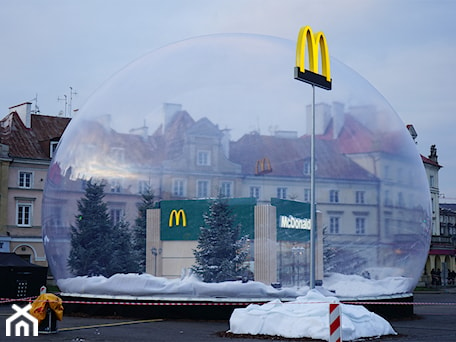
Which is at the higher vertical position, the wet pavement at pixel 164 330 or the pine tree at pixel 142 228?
the pine tree at pixel 142 228

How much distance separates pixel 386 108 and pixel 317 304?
28.5 feet

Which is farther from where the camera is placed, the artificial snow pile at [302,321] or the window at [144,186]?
the window at [144,186]

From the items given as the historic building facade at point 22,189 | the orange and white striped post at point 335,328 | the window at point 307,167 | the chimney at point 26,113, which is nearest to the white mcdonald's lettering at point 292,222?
the window at point 307,167

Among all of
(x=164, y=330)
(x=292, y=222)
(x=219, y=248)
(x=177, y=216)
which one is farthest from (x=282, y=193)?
(x=164, y=330)

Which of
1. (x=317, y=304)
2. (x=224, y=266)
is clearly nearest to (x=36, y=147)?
(x=224, y=266)

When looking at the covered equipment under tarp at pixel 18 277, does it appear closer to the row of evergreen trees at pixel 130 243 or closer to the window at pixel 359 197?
the row of evergreen trees at pixel 130 243

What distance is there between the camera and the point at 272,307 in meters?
16.0

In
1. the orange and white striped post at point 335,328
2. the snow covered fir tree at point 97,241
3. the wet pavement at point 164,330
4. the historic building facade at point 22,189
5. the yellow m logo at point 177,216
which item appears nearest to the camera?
the orange and white striped post at point 335,328

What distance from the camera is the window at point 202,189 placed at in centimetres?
1938

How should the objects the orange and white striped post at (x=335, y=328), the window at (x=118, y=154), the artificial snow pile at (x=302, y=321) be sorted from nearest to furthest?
1. the orange and white striped post at (x=335, y=328)
2. the artificial snow pile at (x=302, y=321)
3. the window at (x=118, y=154)

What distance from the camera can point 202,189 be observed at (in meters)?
19.4

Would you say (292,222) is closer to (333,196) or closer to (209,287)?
(333,196)

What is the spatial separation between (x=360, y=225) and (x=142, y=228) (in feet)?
A: 18.9

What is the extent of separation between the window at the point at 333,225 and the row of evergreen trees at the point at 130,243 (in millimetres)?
2360
